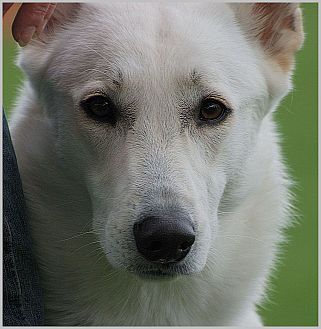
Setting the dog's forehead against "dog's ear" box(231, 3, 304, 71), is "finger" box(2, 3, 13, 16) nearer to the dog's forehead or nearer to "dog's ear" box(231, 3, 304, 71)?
the dog's forehead

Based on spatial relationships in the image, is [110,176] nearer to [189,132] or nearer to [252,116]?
[189,132]

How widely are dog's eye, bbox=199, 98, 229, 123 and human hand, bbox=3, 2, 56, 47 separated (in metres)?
0.72

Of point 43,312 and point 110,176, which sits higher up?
point 110,176

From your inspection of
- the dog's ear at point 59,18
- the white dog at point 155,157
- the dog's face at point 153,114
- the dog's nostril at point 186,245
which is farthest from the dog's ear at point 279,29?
the dog's nostril at point 186,245

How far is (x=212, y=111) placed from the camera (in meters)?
3.01

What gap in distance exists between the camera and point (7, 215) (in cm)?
293

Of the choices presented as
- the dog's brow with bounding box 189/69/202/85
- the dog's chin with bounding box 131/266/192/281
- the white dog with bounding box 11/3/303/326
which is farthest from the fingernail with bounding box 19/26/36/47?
the dog's chin with bounding box 131/266/192/281

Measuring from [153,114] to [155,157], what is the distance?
0.16m

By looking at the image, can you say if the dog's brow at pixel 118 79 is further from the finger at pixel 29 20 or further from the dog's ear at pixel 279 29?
the dog's ear at pixel 279 29

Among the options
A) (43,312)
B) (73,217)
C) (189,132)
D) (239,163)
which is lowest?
(43,312)

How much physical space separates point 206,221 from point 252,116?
21.9 inches

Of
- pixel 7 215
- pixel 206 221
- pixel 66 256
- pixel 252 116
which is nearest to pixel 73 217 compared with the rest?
pixel 66 256

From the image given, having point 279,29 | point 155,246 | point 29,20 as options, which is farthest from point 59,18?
point 155,246

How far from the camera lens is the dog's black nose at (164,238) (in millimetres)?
2684
